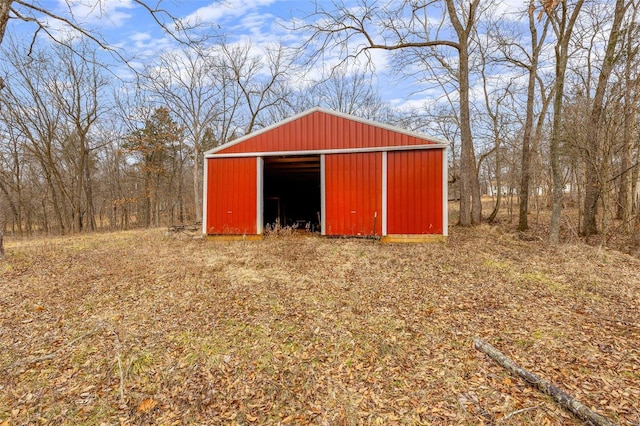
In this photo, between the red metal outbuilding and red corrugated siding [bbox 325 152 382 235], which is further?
red corrugated siding [bbox 325 152 382 235]

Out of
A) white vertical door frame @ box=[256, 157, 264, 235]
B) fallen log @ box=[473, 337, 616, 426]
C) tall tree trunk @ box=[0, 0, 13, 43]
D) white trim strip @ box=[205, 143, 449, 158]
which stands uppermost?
tall tree trunk @ box=[0, 0, 13, 43]

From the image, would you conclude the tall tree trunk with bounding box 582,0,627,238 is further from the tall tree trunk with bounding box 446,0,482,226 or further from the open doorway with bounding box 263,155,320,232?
the open doorway with bounding box 263,155,320,232

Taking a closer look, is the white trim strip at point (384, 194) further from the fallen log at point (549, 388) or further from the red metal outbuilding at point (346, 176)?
the fallen log at point (549, 388)

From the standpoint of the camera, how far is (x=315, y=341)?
3.65m

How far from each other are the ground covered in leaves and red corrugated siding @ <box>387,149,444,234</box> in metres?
2.20

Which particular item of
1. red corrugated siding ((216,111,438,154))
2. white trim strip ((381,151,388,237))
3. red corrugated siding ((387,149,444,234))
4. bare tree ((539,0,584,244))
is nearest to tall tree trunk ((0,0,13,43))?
red corrugated siding ((216,111,438,154))

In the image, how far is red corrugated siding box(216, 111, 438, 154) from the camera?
872 centimetres

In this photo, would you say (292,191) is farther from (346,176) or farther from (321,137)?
(346,176)

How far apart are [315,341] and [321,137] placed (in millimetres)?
6732

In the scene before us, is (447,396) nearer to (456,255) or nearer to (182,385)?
(182,385)

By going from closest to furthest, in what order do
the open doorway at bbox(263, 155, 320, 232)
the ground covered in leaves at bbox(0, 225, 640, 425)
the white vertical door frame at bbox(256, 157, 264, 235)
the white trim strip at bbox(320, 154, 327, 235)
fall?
the ground covered in leaves at bbox(0, 225, 640, 425) < the white trim strip at bbox(320, 154, 327, 235) < the white vertical door frame at bbox(256, 157, 264, 235) < the open doorway at bbox(263, 155, 320, 232)

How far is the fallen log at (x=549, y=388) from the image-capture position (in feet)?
7.72

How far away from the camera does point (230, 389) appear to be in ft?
9.67

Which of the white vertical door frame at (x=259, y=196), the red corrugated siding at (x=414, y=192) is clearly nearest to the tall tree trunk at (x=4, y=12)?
the white vertical door frame at (x=259, y=196)
